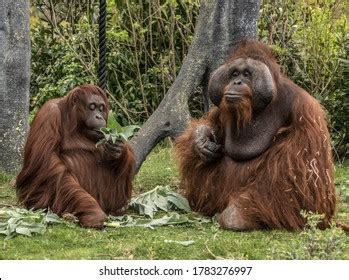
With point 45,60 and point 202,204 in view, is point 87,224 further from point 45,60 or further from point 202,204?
point 45,60

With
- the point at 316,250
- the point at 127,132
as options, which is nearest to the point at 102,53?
the point at 127,132

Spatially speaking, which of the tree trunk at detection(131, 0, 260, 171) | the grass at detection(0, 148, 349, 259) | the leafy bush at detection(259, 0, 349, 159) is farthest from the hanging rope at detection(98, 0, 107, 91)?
the leafy bush at detection(259, 0, 349, 159)

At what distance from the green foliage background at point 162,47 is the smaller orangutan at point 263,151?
3560 mm

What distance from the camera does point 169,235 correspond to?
4.64 meters

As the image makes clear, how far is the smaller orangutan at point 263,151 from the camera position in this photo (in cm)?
484

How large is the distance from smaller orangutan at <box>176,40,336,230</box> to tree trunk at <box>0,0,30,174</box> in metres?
1.65

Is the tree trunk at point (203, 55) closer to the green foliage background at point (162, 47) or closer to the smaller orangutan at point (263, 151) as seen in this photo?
the smaller orangutan at point (263, 151)

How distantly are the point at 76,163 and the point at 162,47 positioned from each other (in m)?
4.51

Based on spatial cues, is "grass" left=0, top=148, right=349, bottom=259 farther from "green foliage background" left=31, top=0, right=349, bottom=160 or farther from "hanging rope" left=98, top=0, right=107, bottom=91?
"green foliage background" left=31, top=0, right=349, bottom=160

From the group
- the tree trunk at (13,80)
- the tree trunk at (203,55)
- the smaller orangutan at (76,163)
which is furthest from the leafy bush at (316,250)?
the tree trunk at (13,80)

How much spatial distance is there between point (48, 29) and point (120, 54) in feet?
5.10

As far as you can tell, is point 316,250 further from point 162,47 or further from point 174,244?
point 162,47

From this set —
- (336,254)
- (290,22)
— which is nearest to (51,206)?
(336,254)

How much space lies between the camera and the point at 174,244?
4.25m
